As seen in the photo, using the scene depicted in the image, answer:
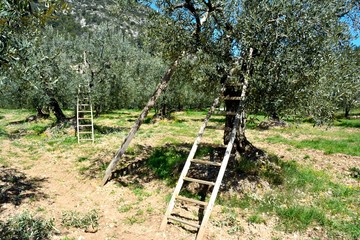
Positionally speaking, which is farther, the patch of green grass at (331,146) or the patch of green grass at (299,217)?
the patch of green grass at (331,146)

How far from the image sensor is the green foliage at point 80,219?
6.49m

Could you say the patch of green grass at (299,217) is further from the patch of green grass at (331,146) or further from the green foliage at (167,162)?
the patch of green grass at (331,146)

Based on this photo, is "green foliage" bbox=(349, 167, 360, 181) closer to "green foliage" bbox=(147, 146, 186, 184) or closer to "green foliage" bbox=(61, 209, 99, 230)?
"green foliage" bbox=(147, 146, 186, 184)

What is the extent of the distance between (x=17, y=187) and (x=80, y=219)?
331 centimetres

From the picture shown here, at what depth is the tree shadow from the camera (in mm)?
7650

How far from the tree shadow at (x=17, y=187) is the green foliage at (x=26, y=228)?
128 cm

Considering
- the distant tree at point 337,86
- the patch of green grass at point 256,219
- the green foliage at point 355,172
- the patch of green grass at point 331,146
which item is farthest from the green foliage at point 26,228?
the patch of green grass at point 331,146

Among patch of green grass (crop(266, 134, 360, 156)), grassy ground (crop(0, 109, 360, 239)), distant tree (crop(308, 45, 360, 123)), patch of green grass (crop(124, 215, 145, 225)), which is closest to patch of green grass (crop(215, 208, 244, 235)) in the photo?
grassy ground (crop(0, 109, 360, 239))

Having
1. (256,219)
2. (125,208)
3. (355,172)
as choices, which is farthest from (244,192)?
(355,172)

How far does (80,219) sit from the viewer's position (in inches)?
261

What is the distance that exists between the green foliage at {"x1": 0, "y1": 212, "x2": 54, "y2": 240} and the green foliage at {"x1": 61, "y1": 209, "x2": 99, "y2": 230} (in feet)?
1.20

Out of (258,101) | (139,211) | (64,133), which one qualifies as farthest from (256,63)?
(64,133)

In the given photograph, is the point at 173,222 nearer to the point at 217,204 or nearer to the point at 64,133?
the point at 217,204

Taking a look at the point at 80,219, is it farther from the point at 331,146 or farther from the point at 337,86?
the point at 331,146
